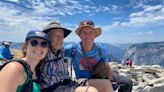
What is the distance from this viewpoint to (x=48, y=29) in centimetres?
558

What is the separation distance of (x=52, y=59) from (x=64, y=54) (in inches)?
29.6

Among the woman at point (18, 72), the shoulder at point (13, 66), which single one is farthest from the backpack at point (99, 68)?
the shoulder at point (13, 66)

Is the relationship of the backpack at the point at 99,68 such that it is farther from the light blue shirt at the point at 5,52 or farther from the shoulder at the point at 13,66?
the light blue shirt at the point at 5,52

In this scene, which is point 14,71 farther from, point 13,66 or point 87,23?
point 87,23

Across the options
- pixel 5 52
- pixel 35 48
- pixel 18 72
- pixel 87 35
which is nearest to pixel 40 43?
pixel 35 48

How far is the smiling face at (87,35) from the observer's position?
640 cm

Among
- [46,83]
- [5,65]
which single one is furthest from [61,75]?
[5,65]

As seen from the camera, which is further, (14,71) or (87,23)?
(87,23)

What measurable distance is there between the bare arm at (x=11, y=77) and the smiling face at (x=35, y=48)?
695 mm

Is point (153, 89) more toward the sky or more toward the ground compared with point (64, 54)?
more toward the ground

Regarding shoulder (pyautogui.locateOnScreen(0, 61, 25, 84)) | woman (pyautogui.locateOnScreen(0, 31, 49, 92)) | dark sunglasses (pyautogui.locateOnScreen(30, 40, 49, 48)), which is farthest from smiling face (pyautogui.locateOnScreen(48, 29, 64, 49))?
shoulder (pyautogui.locateOnScreen(0, 61, 25, 84))

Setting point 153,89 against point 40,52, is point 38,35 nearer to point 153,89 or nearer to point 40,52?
point 40,52

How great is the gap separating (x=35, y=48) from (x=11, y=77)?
2.91 ft

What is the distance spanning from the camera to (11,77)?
3.49 metres
